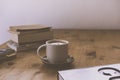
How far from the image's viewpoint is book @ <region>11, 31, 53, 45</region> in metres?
1.10

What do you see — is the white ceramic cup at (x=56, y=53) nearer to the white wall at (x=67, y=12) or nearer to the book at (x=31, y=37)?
the book at (x=31, y=37)

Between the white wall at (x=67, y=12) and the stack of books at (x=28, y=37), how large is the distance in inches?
23.0

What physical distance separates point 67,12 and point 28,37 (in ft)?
2.29

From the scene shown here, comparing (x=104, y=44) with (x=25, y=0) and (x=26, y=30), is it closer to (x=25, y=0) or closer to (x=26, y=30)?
(x=26, y=30)

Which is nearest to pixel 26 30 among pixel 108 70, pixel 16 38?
pixel 16 38

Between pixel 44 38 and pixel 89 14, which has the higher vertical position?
pixel 89 14

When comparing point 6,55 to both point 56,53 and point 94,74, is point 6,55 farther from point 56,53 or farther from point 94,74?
point 94,74

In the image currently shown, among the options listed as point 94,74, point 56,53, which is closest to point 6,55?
point 56,53

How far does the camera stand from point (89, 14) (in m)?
1.72

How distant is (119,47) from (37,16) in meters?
0.87

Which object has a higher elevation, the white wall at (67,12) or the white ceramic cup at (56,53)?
the white wall at (67,12)

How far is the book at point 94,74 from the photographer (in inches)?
24.3

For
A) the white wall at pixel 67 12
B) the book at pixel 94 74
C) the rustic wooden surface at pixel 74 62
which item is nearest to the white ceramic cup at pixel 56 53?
the rustic wooden surface at pixel 74 62

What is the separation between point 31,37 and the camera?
3.70ft
